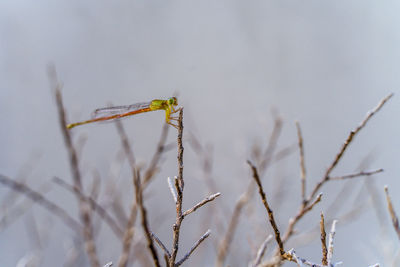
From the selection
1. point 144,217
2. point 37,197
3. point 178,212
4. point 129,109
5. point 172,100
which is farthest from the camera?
point 129,109

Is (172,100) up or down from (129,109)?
down

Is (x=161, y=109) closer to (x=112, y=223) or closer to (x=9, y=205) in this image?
(x=112, y=223)

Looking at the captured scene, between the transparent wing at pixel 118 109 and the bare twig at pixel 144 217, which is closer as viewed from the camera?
the bare twig at pixel 144 217

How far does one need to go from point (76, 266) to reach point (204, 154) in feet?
3.50

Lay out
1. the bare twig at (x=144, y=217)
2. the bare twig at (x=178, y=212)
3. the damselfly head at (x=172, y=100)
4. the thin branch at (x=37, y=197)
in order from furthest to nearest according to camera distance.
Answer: the damselfly head at (x=172, y=100), the thin branch at (x=37, y=197), the bare twig at (x=178, y=212), the bare twig at (x=144, y=217)

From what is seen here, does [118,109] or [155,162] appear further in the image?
[118,109]

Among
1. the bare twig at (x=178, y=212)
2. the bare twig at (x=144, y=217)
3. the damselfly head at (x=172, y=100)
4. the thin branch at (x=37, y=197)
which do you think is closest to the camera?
the bare twig at (x=144, y=217)

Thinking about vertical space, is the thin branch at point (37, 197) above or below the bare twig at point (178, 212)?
above

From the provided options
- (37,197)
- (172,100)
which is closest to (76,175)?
(37,197)

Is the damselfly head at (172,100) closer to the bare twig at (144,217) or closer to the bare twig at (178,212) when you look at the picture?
the bare twig at (178,212)

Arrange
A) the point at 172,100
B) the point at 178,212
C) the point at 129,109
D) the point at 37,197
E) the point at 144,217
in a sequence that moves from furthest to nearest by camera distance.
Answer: the point at 129,109 < the point at 172,100 < the point at 37,197 < the point at 178,212 < the point at 144,217

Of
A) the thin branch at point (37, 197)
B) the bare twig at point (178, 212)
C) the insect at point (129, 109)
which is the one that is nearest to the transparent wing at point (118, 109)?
the insect at point (129, 109)

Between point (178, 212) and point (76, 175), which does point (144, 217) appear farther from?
point (76, 175)

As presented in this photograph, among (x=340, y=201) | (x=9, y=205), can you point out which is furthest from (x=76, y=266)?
(x=340, y=201)
